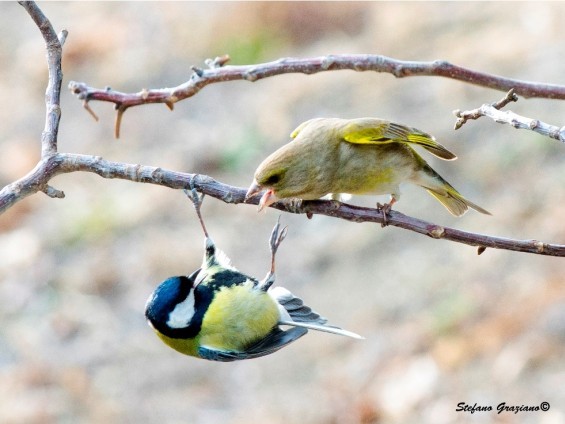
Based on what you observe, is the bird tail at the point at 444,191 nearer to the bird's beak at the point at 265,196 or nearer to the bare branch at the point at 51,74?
the bird's beak at the point at 265,196

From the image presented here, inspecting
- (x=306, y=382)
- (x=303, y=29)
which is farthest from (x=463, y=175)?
(x=303, y=29)

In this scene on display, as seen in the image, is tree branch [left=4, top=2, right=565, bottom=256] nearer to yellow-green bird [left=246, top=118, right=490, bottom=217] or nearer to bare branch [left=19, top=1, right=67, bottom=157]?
bare branch [left=19, top=1, right=67, bottom=157]

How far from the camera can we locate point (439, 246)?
8102mm

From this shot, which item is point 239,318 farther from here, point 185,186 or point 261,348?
point 185,186

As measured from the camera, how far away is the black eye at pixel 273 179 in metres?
3.53

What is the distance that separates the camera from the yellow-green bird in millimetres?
3594

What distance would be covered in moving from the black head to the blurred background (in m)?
3.01

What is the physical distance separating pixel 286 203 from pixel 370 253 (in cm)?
494

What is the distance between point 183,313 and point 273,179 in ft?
2.23

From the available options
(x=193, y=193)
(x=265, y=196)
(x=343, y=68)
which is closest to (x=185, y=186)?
(x=193, y=193)

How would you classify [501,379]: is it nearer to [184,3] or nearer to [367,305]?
[367,305]

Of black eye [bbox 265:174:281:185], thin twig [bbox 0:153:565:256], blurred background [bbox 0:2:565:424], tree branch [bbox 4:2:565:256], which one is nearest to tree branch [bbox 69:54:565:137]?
tree branch [bbox 4:2:565:256]

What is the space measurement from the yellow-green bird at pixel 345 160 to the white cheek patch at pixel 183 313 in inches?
22.7
